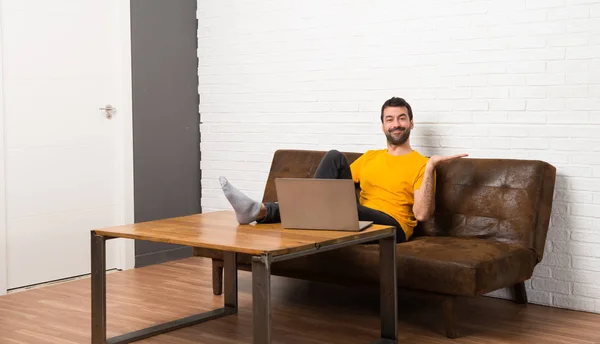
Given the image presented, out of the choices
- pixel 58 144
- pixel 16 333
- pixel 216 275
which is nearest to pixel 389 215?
pixel 216 275

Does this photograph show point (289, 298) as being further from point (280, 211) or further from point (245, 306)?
point (280, 211)

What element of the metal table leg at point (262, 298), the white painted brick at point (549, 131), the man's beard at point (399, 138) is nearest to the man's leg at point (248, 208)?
the metal table leg at point (262, 298)

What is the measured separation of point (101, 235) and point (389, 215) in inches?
56.1

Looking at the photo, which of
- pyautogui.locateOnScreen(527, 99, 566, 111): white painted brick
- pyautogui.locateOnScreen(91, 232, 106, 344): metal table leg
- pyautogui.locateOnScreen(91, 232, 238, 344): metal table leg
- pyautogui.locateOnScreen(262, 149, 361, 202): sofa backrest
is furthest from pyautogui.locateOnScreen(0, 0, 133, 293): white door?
pyautogui.locateOnScreen(527, 99, 566, 111): white painted brick

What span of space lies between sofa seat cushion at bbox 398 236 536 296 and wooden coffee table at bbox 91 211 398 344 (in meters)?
0.27

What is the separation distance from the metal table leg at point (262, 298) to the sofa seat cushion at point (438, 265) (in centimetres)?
108

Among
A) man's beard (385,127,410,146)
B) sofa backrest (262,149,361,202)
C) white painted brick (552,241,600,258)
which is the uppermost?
man's beard (385,127,410,146)

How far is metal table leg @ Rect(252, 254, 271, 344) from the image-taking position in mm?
2993

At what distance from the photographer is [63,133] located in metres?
5.23

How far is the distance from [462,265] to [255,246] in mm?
1104

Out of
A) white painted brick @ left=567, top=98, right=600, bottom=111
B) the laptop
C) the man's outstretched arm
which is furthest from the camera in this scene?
white painted brick @ left=567, top=98, right=600, bottom=111

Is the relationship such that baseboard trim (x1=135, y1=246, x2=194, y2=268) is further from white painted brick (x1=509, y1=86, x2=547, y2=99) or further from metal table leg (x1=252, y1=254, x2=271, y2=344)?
metal table leg (x1=252, y1=254, x2=271, y2=344)

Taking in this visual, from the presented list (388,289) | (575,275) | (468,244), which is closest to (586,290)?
(575,275)

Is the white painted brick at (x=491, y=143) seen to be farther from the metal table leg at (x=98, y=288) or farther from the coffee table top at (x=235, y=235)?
the metal table leg at (x=98, y=288)
